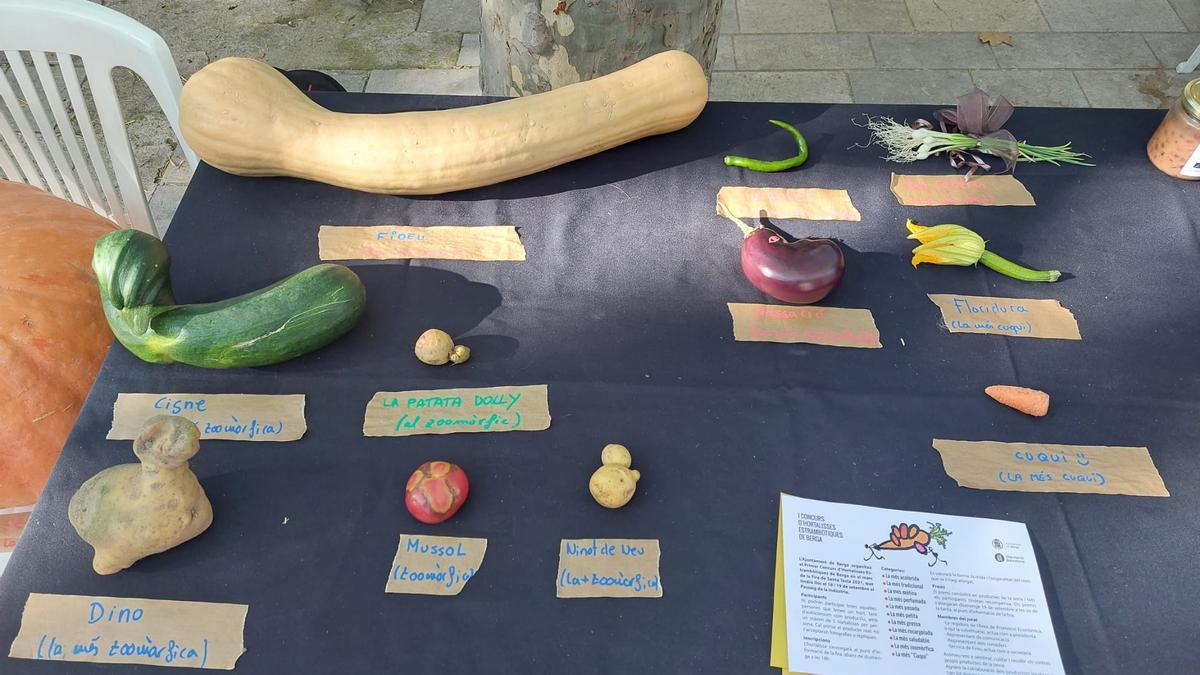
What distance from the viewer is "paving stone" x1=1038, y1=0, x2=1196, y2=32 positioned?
3.29 m

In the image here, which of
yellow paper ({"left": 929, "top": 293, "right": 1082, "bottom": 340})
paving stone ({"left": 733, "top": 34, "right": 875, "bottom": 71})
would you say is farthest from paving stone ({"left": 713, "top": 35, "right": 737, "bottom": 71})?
yellow paper ({"left": 929, "top": 293, "right": 1082, "bottom": 340})

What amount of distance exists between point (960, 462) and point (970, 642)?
28 cm

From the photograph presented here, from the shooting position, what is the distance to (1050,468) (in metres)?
1.12

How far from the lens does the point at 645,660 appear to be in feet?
3.11

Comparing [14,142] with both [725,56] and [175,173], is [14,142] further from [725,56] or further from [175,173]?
[725,56]

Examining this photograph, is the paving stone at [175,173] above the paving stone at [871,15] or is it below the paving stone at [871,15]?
below

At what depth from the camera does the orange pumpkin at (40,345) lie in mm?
1229

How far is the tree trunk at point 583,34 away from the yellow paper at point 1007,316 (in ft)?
2.90

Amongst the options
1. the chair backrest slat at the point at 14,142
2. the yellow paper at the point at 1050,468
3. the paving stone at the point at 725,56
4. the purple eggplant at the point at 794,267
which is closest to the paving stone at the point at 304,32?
the paving stone at the point at 725,56

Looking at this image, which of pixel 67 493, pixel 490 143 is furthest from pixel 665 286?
pixel 67 493

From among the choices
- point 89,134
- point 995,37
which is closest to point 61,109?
point 89,134

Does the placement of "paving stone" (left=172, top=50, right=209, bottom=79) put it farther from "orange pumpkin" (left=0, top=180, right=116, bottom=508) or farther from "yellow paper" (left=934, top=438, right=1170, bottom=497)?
"yellow paper" (left=934, top=438, right=1170, bottom=497)

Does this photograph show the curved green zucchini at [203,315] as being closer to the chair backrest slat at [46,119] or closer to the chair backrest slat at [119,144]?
the chair backrest slat at [119,144]

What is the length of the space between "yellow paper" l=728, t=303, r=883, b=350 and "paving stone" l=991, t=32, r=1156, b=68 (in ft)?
8.02
